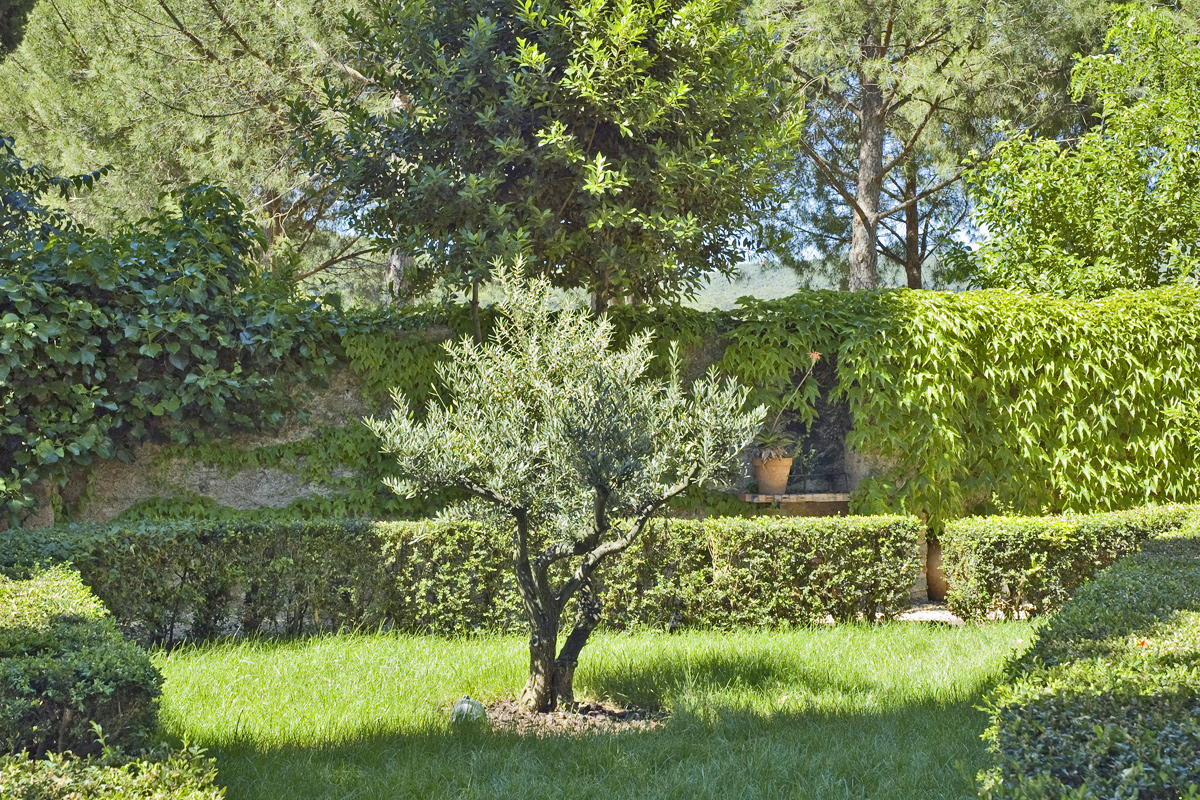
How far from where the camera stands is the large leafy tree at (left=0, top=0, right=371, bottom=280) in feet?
31.2

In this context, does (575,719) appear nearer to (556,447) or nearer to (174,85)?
(556,447)

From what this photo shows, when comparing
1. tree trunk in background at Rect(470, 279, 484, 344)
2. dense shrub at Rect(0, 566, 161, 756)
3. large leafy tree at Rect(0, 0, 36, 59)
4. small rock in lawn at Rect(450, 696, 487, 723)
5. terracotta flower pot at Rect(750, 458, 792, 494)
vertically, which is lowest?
small rock in lawn at Rect(450, 696, 487, 723)

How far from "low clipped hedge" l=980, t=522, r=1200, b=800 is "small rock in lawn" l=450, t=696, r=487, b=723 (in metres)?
2.25

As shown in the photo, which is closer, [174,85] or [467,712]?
[467,712]

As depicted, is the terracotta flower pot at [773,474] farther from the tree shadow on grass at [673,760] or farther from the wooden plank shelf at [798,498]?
the tree shadow on grass at [673,760]

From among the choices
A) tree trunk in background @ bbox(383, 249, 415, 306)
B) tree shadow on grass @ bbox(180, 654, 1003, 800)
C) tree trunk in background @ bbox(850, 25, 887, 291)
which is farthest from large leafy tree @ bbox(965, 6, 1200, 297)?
tree shadow on grass @ bbox(180, 654, 1003, 800)

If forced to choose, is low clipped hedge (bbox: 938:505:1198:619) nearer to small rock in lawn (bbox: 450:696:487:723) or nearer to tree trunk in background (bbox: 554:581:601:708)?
tree trunk in background (bbox: 554:581:601:708)

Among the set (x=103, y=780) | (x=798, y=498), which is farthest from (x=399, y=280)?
(x=103, y=780)

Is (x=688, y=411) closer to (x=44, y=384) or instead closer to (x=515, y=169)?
(x=515, y=169)

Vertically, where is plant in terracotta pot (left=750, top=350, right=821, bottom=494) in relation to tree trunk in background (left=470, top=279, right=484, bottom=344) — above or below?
below

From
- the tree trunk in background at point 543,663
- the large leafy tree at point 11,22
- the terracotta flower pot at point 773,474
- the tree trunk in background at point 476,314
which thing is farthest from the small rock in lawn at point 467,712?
the large leafy tree at point 11,22

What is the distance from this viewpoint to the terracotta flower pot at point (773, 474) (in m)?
7.27

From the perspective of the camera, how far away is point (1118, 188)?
9.02 m

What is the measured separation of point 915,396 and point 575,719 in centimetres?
428
